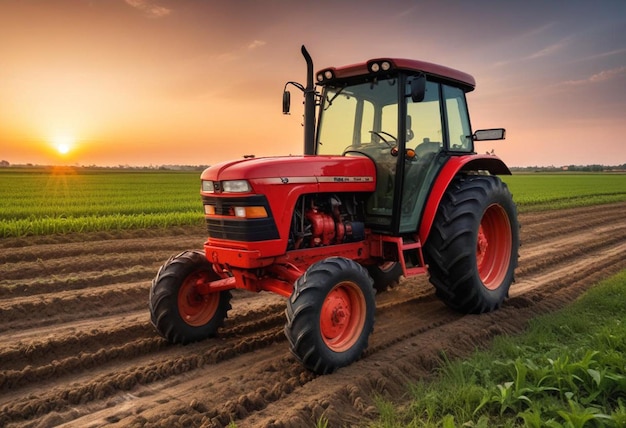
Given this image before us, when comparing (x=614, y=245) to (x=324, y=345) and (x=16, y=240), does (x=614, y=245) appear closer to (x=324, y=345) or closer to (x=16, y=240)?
(x=324, y=345)

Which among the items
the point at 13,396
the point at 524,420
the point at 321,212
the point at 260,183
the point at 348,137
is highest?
the point at 348,137

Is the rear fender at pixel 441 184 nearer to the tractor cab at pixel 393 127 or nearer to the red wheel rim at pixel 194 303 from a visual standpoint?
the tractor cab at pixel 393 127

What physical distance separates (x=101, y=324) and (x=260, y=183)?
101 inches

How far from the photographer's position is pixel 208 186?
4.47 metres

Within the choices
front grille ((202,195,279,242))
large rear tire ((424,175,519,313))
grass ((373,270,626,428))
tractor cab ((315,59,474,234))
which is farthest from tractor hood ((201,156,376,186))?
grass ((373,270,626,428))

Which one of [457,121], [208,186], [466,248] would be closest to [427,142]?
[457,121]

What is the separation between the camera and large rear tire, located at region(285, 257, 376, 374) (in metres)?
3.77

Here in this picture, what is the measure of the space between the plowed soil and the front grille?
1077mm

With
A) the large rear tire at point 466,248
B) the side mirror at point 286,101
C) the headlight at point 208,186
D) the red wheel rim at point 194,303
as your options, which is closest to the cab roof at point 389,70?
the side mirror at point 286,101

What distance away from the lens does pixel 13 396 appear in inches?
147

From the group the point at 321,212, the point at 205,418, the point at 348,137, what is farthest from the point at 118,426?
the point at 348,137

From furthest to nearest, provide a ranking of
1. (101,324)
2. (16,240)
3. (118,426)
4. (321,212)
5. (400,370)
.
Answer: (16,240) < (101,324) < (321,212) < (400,370) < (118,426)

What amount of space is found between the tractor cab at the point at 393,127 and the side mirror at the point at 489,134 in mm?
454

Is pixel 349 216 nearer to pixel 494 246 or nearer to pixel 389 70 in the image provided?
pixel 389 70
